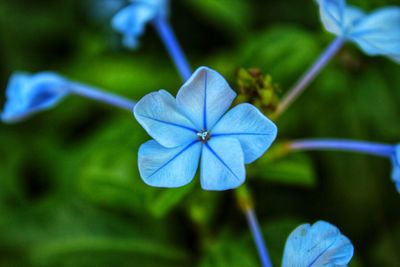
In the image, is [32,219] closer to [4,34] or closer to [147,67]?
[147,67]

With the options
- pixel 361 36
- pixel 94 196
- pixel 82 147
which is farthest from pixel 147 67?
pixel 361 36

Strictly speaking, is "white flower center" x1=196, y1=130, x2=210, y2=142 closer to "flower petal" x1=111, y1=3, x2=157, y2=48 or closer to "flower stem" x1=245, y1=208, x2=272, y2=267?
"flower stem" x1=245, y1=208, x2=272, y2=267

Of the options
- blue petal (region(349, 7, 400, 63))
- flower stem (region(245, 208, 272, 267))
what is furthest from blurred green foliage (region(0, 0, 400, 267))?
blue petal (region(349, 7, 400, 63))

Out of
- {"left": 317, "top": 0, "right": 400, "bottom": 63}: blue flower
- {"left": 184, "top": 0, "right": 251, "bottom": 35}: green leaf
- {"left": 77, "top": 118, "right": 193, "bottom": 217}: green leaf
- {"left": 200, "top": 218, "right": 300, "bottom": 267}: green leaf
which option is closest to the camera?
{"left": 317, "top": 0, "right": 400, "bottom": 63}: blue flower

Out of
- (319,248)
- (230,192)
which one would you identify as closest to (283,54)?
(230,192)

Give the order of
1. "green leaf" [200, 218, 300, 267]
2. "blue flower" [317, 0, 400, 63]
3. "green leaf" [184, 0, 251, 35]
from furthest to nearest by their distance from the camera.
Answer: "green leaf" [184, 0, 251, 35], "green leaf" [200, 218, 300, 267], "blue flower" [317, 0, 400, 63]

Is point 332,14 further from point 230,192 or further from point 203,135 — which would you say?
point 230,192
